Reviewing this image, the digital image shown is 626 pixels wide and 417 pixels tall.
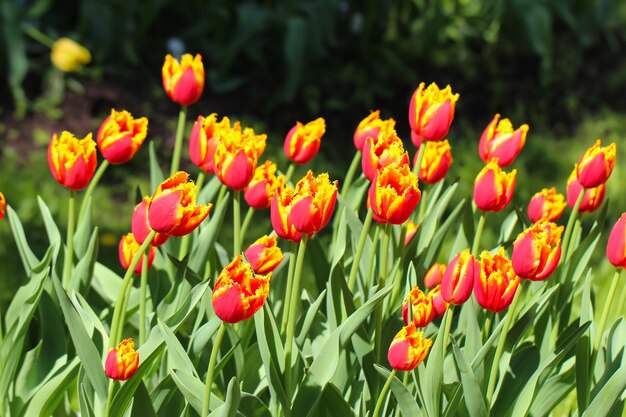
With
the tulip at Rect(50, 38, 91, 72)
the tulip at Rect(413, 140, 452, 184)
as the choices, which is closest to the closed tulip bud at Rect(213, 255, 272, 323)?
the tulip at Rect(413, 140, 452, 184)

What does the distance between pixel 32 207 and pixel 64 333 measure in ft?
5.43

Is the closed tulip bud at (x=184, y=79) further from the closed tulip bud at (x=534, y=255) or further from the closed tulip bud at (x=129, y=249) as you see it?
the closed tulip bud at (x=534, y=255)

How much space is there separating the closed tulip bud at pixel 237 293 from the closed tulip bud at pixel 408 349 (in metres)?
0.20

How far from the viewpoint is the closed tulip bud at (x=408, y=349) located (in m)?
1.34

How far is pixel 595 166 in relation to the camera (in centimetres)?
159

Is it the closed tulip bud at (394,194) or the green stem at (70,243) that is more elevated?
the closed tulip bud at (394,194)

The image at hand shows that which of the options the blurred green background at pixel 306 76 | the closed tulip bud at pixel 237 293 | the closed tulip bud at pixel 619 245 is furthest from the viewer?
the blurred green background at pixel 306 76

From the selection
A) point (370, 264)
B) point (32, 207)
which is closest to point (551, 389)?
point (370, 264)

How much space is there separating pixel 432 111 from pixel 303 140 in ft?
0.80

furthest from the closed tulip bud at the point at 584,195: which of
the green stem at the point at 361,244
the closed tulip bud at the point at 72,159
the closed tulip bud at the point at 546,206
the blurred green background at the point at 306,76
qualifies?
the blurred green background at the point at 306,76

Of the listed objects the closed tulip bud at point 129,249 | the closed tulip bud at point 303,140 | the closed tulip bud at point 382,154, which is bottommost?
Result: the closed tulip bud at point 129,249

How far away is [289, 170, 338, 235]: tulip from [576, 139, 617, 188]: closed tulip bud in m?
0.48

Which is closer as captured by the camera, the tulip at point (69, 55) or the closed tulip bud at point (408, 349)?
the closed tulip bud at point (408, 349)

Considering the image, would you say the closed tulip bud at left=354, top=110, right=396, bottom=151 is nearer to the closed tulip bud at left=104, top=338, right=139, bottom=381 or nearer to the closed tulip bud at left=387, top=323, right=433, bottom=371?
the closed tulip bud at left=387, top=323, right=433, bottom=371
